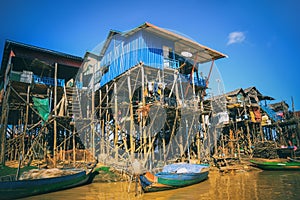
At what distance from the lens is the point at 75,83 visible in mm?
19453

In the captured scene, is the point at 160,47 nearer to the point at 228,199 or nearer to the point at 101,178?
the point at 101,178

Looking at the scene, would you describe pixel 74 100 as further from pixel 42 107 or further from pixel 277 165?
pixel 277 165

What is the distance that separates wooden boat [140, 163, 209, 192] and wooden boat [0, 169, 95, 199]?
413cm

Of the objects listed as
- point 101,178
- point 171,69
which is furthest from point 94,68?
point 101,178

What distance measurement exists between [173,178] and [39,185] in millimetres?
6032

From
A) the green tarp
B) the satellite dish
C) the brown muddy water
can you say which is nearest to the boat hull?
the brown muddy water

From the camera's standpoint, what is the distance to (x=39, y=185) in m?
10.0

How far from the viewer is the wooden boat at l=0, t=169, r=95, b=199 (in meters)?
8.91

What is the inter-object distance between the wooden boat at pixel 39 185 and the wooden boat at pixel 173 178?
413cm

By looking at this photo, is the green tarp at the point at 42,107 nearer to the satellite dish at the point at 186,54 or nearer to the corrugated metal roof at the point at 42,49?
the corrugated metal roof at the point at 42,49

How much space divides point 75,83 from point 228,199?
1521cm

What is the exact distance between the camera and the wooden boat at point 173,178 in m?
9.68

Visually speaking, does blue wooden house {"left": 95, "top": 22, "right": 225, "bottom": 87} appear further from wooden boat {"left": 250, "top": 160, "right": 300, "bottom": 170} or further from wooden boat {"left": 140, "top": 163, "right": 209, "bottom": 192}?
wooden boat {"left": 250, "top": 160, "right": 300, "bottom": 170}

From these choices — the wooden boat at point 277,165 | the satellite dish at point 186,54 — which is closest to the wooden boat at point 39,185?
the satellite dish at point 186,54
